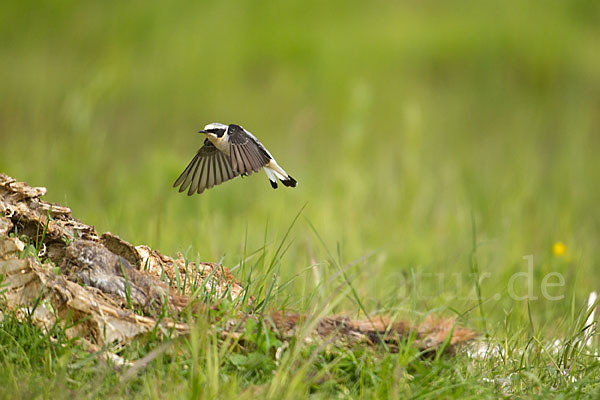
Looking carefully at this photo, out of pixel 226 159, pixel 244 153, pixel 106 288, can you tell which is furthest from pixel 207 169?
pixel 106 288

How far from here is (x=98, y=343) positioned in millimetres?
2625

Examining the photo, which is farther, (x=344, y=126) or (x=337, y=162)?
(x=344, y=126)

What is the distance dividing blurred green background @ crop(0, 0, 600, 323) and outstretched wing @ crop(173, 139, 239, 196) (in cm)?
67

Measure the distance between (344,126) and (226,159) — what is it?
5774 millimetres

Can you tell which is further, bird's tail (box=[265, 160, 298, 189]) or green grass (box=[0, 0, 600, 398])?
bird's tail (box=[265, 160, 298, 189])

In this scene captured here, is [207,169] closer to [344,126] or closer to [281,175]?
[281,175]

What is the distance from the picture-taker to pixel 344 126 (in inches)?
353

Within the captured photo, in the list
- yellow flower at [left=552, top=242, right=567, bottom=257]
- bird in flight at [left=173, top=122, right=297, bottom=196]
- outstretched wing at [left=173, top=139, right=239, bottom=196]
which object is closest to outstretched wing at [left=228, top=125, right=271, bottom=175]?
bird in flight at [left=173, top=122, right=297, bottom=196]

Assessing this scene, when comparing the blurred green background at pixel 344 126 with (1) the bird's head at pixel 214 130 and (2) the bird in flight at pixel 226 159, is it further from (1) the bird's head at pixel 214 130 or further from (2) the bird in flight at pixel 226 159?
(1) the bird's head at pixel 214 130

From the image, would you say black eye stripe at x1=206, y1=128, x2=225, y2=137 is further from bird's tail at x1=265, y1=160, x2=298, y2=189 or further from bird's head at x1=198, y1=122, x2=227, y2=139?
bird's tail at x1=265, y1=160, x2=298, y2=189

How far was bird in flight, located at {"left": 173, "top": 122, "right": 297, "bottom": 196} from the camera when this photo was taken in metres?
3.12

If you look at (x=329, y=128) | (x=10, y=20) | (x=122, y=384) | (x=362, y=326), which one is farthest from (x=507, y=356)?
(x=10, y=20)

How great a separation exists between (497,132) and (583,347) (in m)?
6.73

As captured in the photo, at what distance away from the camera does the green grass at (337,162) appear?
2674 mm
